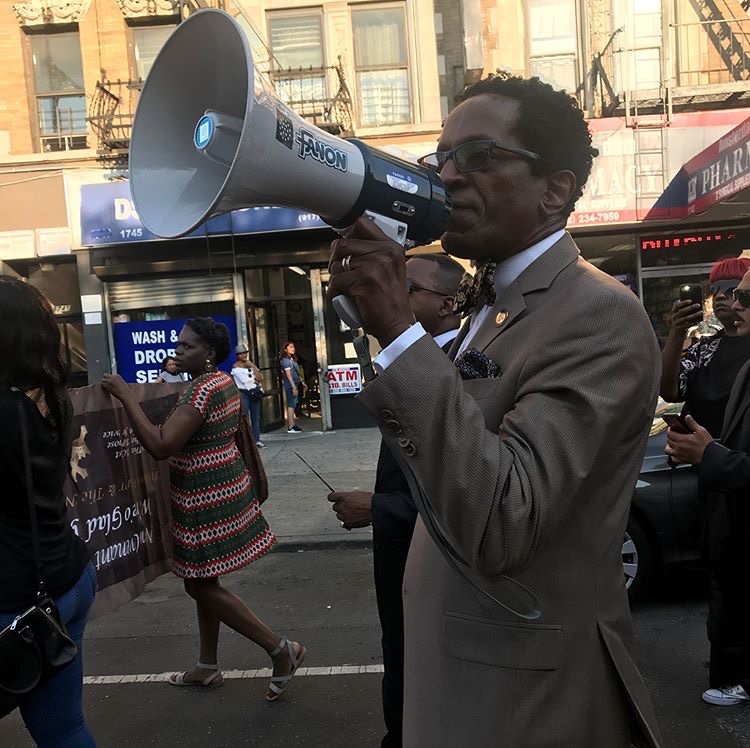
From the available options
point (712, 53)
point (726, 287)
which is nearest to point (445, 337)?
point (726, 287)

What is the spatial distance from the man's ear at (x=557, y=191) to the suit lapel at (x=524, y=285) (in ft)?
0.21

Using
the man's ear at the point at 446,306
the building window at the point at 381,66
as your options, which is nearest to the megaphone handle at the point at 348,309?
the man's ear at the point at 446,306

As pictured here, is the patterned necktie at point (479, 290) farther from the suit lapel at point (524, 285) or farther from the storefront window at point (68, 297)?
the storefront window at point (68, 297)

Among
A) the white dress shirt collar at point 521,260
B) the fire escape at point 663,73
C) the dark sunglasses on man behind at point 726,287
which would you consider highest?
the fire escape at point 663,73

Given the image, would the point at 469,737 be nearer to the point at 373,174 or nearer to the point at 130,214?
the point at 373,174

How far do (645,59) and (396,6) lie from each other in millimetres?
4112

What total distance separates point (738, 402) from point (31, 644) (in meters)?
2.81

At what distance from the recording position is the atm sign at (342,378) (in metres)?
11.3

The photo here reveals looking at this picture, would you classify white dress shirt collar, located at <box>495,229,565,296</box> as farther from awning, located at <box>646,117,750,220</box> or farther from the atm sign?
the atm sign

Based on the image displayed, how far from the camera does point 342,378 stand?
37.2 ft

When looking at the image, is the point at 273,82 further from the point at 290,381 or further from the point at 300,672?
the point at 300,672

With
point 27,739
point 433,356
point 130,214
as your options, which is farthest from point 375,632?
point 130,214

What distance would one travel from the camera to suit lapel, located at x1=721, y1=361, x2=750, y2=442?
2.86 meters

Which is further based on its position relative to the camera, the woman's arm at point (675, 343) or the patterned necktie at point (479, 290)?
the woman's arm at point (675, 343)
